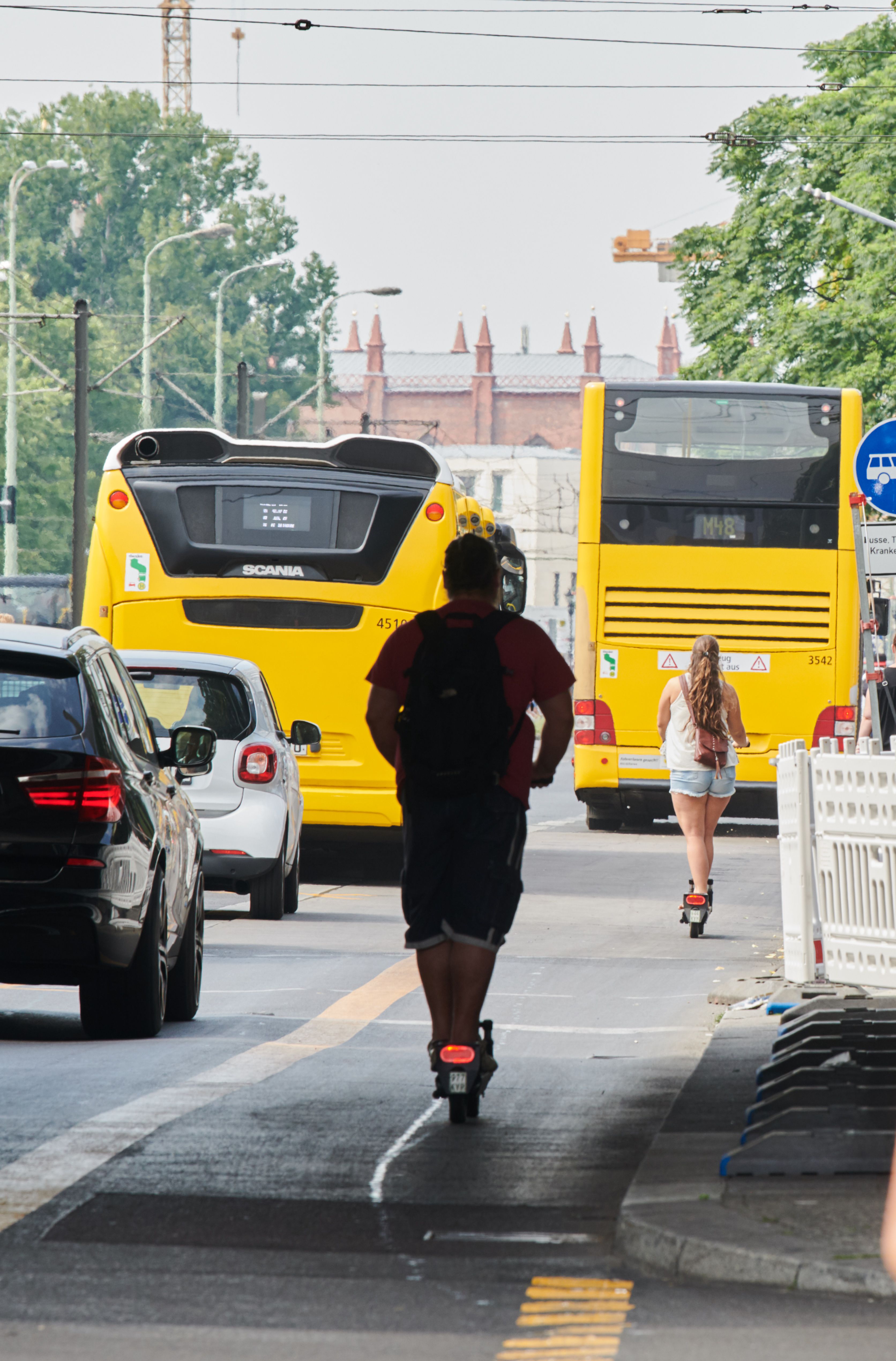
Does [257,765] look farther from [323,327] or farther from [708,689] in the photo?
[323,327]

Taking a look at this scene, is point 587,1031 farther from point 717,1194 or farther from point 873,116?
point 873,116

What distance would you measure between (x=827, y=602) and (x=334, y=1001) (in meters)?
13.7

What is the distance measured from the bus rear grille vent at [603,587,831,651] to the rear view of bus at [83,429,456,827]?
538 cm

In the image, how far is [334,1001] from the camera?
11.1 m

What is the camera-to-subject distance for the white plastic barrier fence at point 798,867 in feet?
34.2

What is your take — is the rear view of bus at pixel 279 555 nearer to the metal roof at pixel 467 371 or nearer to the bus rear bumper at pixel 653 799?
the bus rear bumper at pixel 653 799

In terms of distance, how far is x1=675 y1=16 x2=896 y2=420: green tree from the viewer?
42.7 meters

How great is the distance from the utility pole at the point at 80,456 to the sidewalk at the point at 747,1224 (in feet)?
90.9

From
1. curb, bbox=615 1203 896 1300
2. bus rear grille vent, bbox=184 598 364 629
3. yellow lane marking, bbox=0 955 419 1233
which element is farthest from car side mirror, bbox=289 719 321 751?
curb, bbox=615 1203 896 1300

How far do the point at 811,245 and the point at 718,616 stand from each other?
23.0 m

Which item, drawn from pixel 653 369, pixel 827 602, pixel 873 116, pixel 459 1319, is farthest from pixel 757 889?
pixel 653 369

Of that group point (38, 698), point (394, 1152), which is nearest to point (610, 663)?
point (38, 698)

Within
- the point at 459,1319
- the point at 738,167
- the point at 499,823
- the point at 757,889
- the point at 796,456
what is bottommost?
the point at 757,889

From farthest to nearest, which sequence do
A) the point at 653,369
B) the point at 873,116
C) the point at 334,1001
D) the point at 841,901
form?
1. the point at 653,369
2. the point at 873,116
3. the point at 334,1001
4. the point at 841,901
